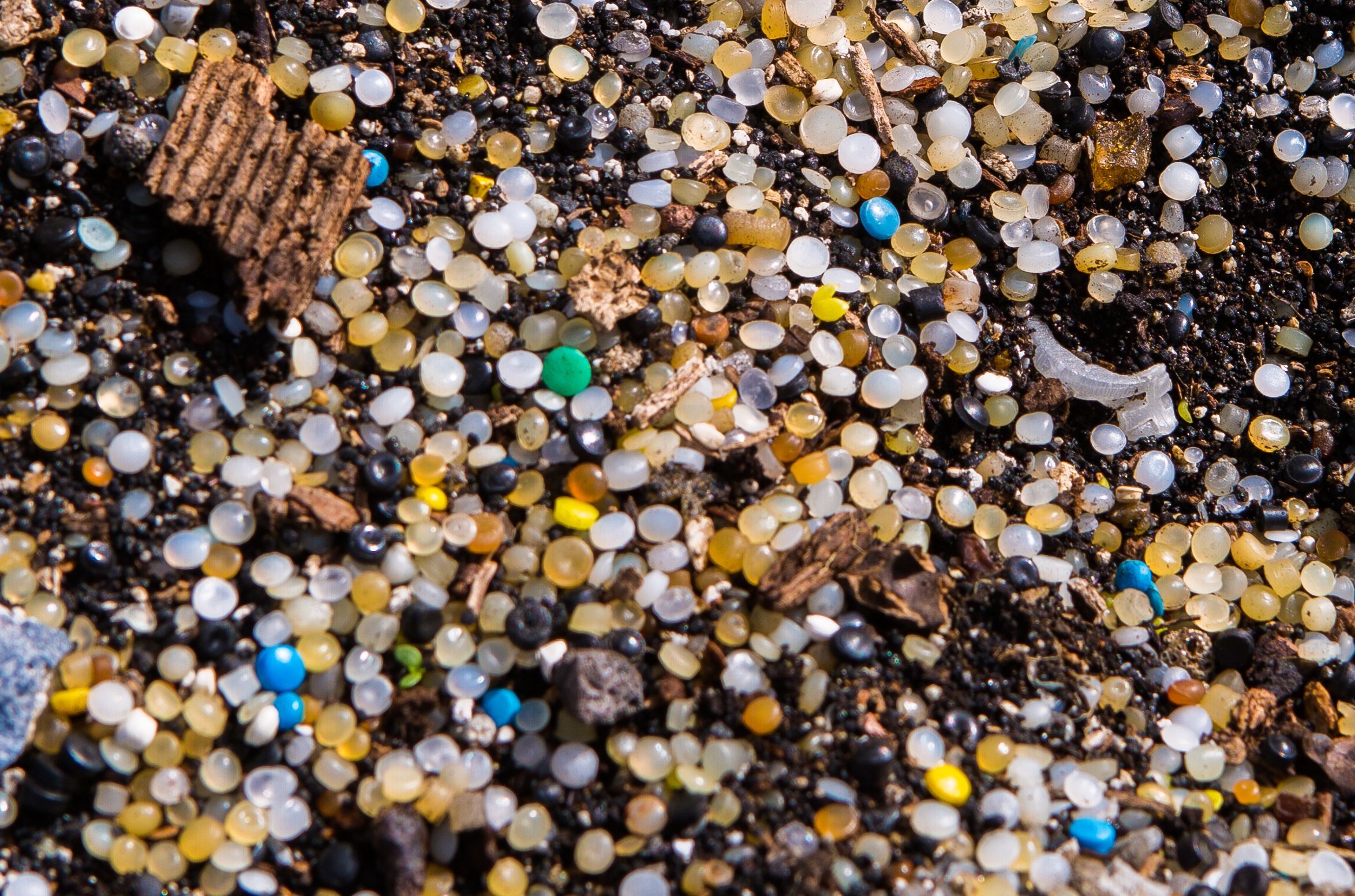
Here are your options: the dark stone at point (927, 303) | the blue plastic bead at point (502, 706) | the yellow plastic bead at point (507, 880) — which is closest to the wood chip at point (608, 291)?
the dark stone at point (927, 303)

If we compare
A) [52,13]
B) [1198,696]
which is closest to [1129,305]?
[1198,696]

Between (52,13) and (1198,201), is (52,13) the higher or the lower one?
the higher one

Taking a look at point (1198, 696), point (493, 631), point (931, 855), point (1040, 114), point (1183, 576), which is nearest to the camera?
point (931, 855)

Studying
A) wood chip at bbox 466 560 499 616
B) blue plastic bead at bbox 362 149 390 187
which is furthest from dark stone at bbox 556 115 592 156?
wood chip at bbox 466 560 499 616

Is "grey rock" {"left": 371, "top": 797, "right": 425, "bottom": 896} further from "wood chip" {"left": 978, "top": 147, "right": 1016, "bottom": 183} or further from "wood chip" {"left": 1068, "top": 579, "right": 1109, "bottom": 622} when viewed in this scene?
"wood chip" {"left": 978, "top": 147, "right": 1016, "bottom": 183}

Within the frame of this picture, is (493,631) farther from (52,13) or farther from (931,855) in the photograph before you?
(52,13)

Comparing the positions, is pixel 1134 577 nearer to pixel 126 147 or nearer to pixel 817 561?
pixel 817 561

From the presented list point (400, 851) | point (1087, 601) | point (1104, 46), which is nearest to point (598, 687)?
point (400, 851)
